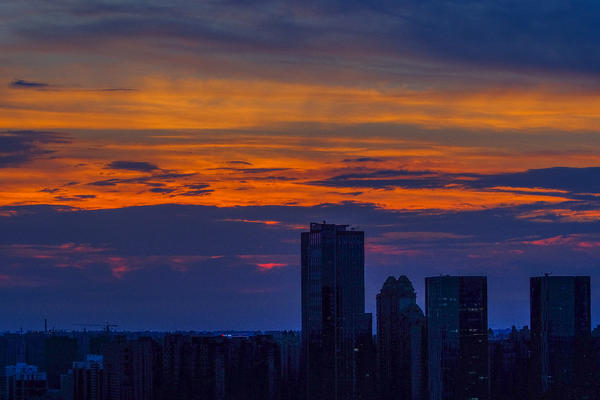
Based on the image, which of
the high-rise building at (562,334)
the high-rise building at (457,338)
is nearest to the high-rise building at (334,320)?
the high-rise building at (457,338)

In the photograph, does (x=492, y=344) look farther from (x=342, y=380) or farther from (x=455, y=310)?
(x=342, y=380)

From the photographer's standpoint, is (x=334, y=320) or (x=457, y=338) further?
(x=334, y=320)

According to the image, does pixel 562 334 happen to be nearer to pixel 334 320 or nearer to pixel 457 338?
pixel 457 338

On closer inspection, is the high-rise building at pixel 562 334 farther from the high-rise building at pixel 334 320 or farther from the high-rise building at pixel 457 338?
the high-rise building at pixel 334 320

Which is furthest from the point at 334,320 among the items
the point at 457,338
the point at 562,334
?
the point at 562,334

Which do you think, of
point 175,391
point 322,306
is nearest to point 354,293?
point 322,306

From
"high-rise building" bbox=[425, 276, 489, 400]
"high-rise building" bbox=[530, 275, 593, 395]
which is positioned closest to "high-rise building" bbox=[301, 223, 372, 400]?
"high-rise building" bbox=[425, 276, 489, 400]

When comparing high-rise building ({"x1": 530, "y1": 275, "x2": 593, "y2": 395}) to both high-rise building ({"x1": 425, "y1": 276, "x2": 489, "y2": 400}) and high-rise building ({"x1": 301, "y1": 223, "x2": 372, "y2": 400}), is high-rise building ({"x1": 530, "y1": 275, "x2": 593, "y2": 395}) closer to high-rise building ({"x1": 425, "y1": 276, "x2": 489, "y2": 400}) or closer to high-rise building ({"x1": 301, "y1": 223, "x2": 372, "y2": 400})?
high-rise building ({"x1": 425, "y1": 276, "x2": 489, "y2": 400})
